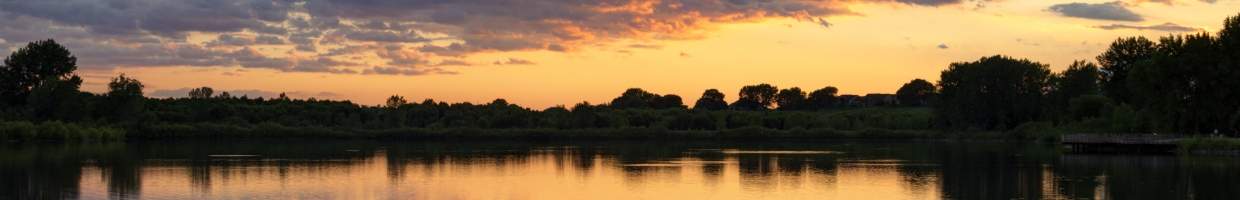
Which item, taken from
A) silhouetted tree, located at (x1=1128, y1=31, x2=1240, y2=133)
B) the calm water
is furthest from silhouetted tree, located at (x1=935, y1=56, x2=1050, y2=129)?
the calm water

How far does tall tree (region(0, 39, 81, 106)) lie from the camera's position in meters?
121

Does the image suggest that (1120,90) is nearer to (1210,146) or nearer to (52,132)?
(1210,146)

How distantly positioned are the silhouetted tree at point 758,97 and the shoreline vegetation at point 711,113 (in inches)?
1506

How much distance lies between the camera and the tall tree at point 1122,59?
96.9m

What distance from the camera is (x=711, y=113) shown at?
6053 inches

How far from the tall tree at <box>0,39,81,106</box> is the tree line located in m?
0.09

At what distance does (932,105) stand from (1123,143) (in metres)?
63.3

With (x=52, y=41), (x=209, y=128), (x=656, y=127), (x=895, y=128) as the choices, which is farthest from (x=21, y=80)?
(x=895, y=128)

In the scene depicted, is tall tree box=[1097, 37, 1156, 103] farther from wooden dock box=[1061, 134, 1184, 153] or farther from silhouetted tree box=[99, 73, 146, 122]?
silhouetted tree box=[99, 73, 146, 122]

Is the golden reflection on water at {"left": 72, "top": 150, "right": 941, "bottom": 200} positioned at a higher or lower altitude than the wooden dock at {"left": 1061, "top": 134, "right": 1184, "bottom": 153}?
lower

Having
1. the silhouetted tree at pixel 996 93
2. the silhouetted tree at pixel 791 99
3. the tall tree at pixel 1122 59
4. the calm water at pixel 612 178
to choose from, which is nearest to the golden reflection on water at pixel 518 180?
the calm water at pixel 612 178

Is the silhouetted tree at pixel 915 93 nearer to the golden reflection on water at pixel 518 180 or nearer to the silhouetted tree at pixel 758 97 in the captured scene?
the silhouetted tree at pixel 758 97

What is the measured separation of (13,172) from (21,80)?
7961 cm

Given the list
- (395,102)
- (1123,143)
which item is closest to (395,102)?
(395,102)
